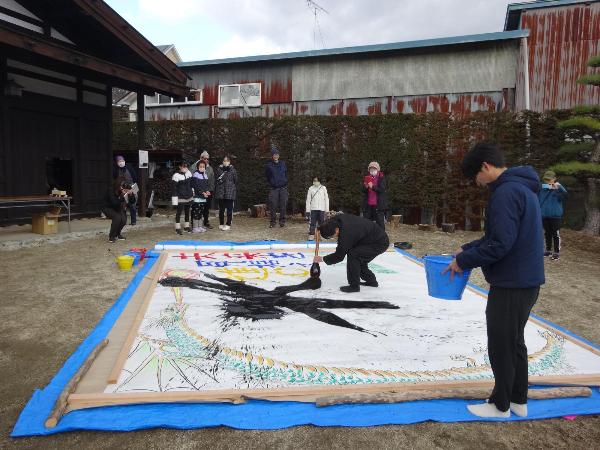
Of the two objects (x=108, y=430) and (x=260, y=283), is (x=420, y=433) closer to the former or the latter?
(x=108, y=430)

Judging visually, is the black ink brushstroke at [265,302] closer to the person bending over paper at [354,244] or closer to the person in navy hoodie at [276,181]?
the person bending over paper at [354,244]

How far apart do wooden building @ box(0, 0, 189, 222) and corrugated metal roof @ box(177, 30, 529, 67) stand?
16.0 feet

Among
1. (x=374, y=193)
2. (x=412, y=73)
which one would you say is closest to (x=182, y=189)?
(x=374, y=193)

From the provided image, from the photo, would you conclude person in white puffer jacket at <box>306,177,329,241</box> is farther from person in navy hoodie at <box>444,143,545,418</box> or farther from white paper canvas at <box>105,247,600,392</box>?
person in navy hoodie at <box>444,143,545,418</box>

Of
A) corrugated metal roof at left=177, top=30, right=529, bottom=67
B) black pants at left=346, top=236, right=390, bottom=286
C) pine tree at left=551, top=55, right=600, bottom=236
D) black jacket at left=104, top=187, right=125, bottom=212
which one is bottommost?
black pants at left=346, top=236, right=390, bottom=286

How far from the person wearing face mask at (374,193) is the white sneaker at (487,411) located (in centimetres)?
636

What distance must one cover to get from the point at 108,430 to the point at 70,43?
9.93 metres

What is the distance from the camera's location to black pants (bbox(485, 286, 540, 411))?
222cm

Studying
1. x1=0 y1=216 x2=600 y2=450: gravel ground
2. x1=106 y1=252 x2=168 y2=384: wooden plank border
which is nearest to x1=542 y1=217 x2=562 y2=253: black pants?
x1=0 y1=216 x2=600 y2=450: gravel ground

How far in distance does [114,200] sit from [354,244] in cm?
490

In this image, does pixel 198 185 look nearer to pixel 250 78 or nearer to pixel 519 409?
pixel 519 409

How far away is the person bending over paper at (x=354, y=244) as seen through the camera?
4.77 meters

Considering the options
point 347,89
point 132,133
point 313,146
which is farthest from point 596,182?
point 132,133

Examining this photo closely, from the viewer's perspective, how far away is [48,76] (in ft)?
30.7
